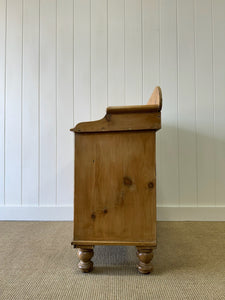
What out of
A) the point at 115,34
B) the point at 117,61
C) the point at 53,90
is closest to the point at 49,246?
the point at 53,90

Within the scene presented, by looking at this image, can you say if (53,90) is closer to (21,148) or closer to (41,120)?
(41,120)

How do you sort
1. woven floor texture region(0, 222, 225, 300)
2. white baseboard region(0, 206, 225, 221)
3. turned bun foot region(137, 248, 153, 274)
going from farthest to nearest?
1. white baseboard region(0, 206, 225, 221)
2. turned bun foot region(137, 248, 153, 274)
3. woven floor texture region(0, 222, 225, 300)

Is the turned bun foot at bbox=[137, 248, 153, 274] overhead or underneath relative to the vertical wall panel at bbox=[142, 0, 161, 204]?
underneath

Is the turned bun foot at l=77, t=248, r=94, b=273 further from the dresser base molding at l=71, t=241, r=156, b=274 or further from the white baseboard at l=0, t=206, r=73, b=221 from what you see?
the white baseboard at l=0, t=206, r=73, b=221

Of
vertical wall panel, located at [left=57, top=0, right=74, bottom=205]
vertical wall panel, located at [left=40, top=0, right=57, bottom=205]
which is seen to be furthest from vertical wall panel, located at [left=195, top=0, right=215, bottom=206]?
vertical wall panel, located at [left=40, top=0, right=57, bottom=205]

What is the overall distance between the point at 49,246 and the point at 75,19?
158 cm

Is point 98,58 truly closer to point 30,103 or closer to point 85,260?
point 30,103

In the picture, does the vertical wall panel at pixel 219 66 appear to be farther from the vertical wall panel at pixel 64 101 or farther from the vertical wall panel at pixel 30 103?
the vertical wall panel at pixel 30 103

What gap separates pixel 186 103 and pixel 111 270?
123 cm

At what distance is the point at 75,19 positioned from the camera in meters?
1.56

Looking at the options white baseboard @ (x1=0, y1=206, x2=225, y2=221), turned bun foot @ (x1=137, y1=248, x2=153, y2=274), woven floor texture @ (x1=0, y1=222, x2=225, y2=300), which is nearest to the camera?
woven floor texture @ (x1=0, y1=222, x2=225, y2=300)

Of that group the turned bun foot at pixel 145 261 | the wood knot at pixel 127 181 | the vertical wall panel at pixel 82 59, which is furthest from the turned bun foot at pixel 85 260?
the vertical wall panel at pixel 82 59

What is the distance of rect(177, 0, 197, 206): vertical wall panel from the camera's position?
4.92 feet

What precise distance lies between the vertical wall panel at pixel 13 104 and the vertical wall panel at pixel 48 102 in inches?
6.9
